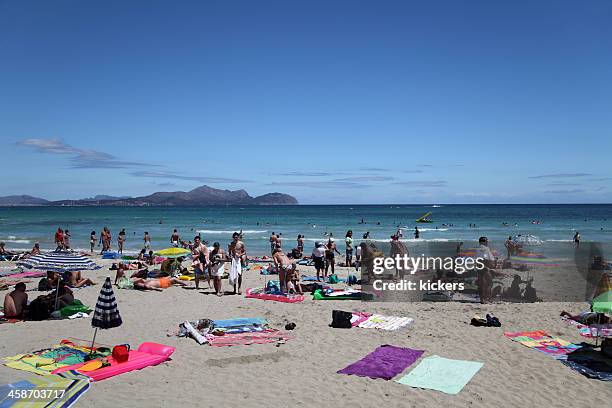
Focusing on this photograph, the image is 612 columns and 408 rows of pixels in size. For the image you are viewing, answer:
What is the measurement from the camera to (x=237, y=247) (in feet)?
43.4

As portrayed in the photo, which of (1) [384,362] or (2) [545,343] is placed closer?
(1) [384,362]

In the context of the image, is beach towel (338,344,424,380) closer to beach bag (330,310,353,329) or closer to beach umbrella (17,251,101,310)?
beach bag (330,310,353,329)

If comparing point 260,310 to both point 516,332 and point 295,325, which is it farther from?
point 516,332

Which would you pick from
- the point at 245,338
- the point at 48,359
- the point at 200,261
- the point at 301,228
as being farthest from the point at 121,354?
the point at 301,228

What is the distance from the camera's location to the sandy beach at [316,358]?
230 inches

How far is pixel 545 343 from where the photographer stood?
823cm

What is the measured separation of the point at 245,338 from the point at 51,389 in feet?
11.2

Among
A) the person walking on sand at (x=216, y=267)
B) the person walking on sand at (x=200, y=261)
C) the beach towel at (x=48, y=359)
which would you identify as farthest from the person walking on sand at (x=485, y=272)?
the beach towel at (x=48, y=359)

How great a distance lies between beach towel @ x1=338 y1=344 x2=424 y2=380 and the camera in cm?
666

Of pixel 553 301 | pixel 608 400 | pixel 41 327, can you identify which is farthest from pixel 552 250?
pixel 41 327

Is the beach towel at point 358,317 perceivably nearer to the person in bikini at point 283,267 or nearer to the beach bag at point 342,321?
the beach bag at point 342,321

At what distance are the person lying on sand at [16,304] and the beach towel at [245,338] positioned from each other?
14.4 ft

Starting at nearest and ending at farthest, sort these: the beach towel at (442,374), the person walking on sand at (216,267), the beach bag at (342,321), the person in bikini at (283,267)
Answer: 1. the beach towel at (442,374)
2. the beach bag at (342,321)
3. the person in bikini at (283,267)
4. the person walking on sand at (216,267)

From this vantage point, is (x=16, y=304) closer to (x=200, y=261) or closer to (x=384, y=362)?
(x=200, y=261)
